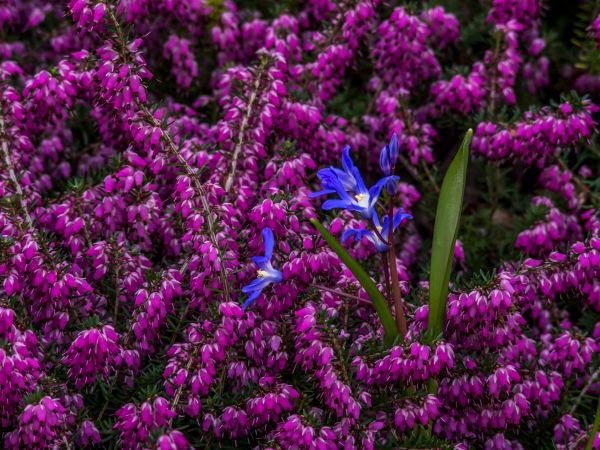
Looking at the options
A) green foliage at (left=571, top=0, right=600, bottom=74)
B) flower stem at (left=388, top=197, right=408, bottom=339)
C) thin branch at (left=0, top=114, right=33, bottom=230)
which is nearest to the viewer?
flower stem at (left=388, top=197, right=408, bottom=339)

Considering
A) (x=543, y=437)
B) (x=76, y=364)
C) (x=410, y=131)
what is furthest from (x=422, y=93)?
(x=76, y=364)

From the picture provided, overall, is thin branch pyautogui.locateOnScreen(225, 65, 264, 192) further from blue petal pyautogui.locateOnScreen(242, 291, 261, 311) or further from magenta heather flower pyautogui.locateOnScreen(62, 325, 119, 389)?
magenta heather flower pyautogui.locateOnScreen(62, 325, 119, 389)

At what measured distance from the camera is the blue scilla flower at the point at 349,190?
7.84 ft

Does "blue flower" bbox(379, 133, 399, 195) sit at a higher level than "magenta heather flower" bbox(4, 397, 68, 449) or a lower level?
higher

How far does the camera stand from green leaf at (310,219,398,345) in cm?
237

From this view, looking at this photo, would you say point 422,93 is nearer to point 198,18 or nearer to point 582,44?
point 582,44

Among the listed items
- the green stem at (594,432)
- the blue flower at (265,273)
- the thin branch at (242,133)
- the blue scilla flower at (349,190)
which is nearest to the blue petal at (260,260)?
the blue flower at (265,273)

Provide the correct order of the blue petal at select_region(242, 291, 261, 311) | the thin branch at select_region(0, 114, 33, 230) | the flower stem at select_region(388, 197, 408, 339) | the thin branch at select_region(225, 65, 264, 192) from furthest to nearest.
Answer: the thin branch at select_region(225, 65, 264, 192) → the thin branch at select_region(0, 114, 33, 230) → the flower stem at select_region(388, 197, 408, 339) → the blue petal at select_region(242, 291, 261, 311)

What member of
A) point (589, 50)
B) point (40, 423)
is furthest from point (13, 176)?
point (589, 50)

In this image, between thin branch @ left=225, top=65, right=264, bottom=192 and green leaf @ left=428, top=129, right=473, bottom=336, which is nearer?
green leaf @ left=428, top=129, right=473, bottom=336

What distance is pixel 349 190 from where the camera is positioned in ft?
8.33

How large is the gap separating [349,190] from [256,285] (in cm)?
42

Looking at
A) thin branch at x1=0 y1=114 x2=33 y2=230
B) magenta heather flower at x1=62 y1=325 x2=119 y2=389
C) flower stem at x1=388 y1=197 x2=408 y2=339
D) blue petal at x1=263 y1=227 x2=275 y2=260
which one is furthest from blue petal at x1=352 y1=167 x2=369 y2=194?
thin branch at x1=0 y1=114 x2=33 y2=230

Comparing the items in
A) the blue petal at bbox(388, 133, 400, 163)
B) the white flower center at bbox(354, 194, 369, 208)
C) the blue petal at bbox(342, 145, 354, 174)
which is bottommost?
the white flower center at bbox(354, 194, 369, 208)
